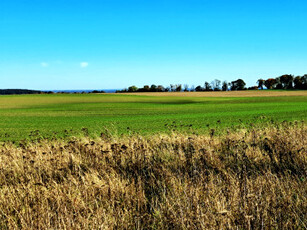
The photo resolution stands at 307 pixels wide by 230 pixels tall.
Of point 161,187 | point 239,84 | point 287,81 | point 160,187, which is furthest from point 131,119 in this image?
point 287,81

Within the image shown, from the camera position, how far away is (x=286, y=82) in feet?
322

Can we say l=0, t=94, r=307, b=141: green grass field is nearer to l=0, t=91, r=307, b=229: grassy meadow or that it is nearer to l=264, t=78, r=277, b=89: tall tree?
l=0, t=91, r=307, b=229: grassy meadow

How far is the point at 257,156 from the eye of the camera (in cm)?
710

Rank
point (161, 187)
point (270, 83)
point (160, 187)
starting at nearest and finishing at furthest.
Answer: point (160, 187) < point (161, 187) < point (270, 83)

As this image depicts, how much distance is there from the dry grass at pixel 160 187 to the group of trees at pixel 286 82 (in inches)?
3779

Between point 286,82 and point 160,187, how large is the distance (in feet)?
344

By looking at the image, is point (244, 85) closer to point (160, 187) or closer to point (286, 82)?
point (286, 82)

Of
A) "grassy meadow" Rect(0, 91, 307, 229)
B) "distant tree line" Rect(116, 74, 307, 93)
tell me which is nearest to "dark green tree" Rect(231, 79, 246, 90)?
"distant tree line" Rect(116, 74, 307, 93)

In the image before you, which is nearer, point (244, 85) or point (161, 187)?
point (161, 187)

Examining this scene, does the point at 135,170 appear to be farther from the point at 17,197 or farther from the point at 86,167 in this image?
the point at 17,197

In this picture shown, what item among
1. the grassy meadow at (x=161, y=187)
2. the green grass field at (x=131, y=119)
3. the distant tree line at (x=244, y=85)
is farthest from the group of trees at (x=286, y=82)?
the grassy meadow at (x=161, y=187)

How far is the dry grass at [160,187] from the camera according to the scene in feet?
13.0

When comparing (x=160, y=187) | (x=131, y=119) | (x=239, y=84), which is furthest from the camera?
(x=239, y=84)

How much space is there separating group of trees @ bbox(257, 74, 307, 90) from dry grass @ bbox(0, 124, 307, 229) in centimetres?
9598
